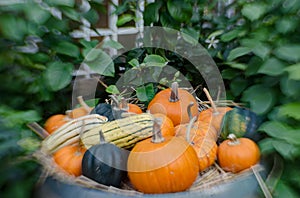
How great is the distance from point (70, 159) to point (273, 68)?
702 mm

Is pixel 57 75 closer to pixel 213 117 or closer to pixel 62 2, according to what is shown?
pixel 62 2

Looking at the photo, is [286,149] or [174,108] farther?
[174,108]

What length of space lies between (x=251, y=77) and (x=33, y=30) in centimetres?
87

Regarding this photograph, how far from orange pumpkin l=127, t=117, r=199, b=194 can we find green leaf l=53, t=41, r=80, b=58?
0.48m

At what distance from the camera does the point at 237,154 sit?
3.22 feet

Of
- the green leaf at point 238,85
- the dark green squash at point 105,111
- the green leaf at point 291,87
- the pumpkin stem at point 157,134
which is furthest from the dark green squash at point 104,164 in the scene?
the green leaf at point 238,85

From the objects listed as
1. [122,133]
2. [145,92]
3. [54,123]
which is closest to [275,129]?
[122,133]

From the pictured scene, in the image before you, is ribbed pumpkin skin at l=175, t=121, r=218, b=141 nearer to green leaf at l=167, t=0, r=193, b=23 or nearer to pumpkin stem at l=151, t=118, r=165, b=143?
pumpkin stem at l=151, t=118, r=165, b=143

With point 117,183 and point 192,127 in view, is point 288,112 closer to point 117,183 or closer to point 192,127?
point 192,127

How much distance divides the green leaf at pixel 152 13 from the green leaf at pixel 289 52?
62 cm

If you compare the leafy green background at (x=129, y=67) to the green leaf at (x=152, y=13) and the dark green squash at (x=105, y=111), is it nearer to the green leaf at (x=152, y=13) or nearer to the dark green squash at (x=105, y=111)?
the green leaf at (x=152, y=13)

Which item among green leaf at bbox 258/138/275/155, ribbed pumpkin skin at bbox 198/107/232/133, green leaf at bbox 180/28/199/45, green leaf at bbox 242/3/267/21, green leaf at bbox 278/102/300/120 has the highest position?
green leaf at bbox 242/3/267/21

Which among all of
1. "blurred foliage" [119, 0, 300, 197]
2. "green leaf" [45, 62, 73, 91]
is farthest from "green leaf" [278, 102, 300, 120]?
"green leaf" [45, 62, 73, 91]

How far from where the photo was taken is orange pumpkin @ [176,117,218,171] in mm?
985
